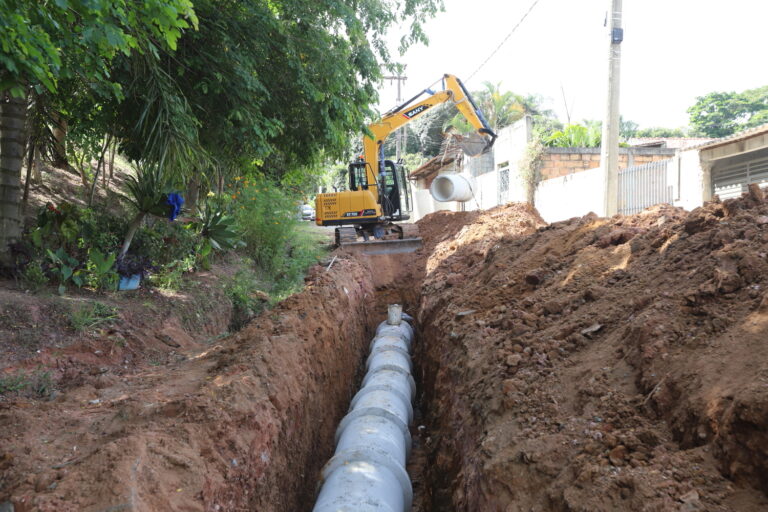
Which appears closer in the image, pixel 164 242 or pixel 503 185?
pixel 164 242

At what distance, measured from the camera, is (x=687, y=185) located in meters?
10.1

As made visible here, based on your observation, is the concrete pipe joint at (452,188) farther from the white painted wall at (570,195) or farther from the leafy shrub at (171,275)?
the leafy shrub at (171,275)

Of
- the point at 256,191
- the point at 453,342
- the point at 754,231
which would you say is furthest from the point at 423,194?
the point at 754,231

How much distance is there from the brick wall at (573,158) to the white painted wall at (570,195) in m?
0.64

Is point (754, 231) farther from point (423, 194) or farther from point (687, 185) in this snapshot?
point (423, 194)

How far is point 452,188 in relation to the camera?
45.2 ft

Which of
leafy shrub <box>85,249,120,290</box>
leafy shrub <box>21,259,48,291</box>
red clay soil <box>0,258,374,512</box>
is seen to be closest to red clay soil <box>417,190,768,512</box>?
red clay soil <box>0,258,374,512</box>

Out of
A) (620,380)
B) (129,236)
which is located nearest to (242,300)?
(129,236)

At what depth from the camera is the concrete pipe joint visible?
13625 millimetres

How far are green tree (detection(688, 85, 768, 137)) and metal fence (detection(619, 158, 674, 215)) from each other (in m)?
37.8

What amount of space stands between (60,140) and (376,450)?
31.6 ft

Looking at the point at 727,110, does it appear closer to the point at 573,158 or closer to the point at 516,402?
the point at 573,158

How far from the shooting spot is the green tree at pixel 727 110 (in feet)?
140

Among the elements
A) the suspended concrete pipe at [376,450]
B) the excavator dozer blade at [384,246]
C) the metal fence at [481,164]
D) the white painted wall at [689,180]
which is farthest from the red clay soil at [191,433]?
the metal fence at [481,164]
